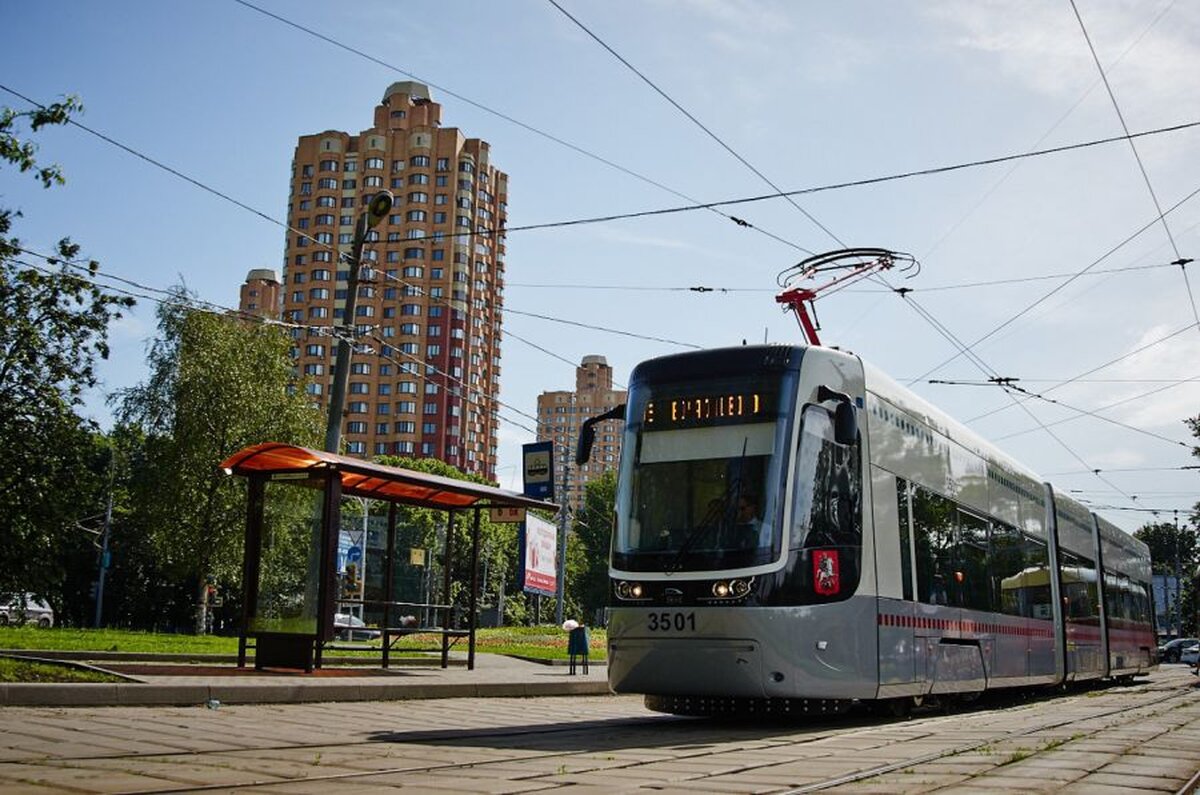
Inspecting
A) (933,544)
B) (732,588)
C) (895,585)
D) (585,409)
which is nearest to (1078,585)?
(933,544)

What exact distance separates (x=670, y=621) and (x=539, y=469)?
17461 millimetres

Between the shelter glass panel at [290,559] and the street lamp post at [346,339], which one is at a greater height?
the street lamp post at [346,339]

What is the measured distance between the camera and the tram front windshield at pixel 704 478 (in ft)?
34.6

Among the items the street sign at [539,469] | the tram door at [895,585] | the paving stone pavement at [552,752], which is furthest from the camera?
the street sign at [539,469]

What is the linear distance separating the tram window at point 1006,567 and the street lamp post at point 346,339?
8.98 m

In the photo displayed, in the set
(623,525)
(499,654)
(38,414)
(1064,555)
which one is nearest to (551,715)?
(623,525)

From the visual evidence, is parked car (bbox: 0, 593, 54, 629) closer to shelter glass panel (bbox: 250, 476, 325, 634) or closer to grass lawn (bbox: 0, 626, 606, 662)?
grass lawn (bbox: 0, 626, 606, 662)

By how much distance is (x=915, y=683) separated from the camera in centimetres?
1229

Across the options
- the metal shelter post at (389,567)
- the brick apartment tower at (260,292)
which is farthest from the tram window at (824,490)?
the brick apartment tower at (260,292)

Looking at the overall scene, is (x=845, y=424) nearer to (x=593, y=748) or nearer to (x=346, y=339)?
(x=593, y=748)

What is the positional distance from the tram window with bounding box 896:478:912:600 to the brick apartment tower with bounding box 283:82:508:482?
9699 cm

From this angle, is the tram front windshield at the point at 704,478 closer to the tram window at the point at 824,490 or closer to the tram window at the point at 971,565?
the tram window at the point at 824,490

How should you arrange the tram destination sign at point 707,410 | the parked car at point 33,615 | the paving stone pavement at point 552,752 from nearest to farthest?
1. the paving stone pavement at point 552,752
2. the tram destination sign at point 707,410
3. the parked car at point 33,615

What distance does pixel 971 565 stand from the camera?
14.5 metres
